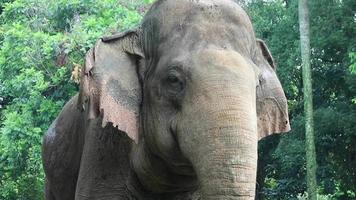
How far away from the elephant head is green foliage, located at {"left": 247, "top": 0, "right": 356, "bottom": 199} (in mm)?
13259

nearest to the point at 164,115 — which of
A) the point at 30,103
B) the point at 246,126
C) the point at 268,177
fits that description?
the point at 246,126

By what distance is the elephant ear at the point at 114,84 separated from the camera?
3.72 metres

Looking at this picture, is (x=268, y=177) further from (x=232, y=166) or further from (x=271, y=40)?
(x=232, y=166)

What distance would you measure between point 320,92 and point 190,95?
16634 millimetres

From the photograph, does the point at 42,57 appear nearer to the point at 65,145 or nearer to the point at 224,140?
the point at 65,145

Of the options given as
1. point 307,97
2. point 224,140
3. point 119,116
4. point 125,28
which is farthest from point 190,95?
point 307,97

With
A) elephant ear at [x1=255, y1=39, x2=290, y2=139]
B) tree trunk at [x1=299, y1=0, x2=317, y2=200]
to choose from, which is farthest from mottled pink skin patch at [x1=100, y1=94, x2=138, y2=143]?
tree trunk at [x1=299, y1=0, x2=317, y2=200]

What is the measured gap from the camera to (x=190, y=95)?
3402 millimetres

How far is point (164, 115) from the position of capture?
3604 millimetres

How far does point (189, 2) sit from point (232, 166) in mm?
970

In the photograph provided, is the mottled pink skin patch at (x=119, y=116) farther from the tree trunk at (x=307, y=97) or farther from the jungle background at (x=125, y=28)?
the tree trunk at (x=307, y=97)

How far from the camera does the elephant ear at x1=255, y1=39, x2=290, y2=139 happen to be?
393 cm

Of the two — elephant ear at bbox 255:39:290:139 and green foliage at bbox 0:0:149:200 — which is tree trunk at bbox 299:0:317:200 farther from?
elephant ear at bbox 255:39:290:139

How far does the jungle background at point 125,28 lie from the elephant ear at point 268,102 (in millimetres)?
5649
